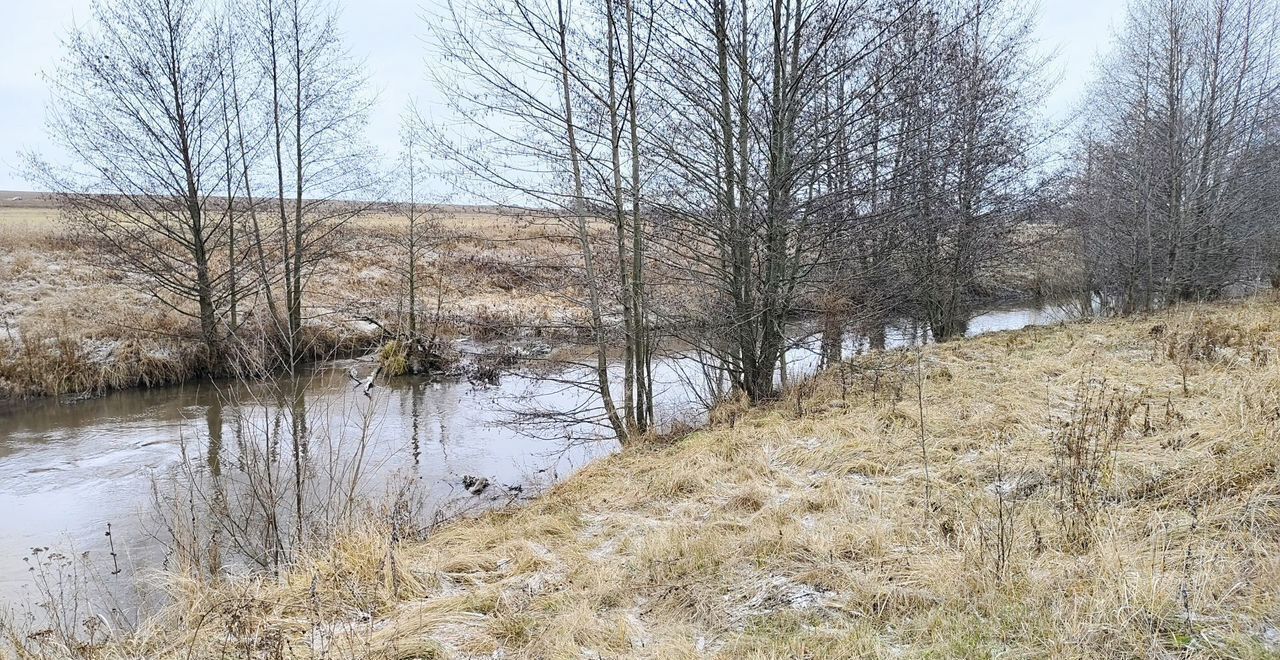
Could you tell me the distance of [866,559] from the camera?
307cm

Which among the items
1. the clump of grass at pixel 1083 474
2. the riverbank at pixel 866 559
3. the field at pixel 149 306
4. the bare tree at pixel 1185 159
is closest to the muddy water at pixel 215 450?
the field at pixel 149 306

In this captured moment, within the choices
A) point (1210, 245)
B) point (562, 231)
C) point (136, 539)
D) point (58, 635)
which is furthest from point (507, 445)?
point (1210, 245)

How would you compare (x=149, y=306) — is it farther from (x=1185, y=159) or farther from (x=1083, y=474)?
(x=1185, y=159)

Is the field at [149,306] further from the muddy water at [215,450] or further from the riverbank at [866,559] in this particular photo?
the riverbank at [866,559]

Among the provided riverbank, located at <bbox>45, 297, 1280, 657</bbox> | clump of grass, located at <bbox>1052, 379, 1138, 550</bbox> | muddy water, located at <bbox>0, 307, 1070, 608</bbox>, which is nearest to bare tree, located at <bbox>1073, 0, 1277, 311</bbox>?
muddy water, located at <bbox>0, 307, 1070, 608</bbox>

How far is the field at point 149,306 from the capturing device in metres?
9.71

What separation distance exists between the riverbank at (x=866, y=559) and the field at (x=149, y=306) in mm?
4620

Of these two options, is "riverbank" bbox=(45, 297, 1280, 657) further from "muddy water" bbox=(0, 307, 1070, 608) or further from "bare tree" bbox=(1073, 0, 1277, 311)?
"bare tree" bbox=(1073, 0, 1277, 311)

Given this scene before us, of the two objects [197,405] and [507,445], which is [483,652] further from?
[197,405]

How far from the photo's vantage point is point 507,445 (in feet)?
31.6

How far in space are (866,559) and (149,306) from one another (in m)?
17.7

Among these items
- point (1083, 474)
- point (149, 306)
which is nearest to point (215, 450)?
point (149, 306)

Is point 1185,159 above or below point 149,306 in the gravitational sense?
above

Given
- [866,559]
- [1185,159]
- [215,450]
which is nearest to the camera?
[866,559]
